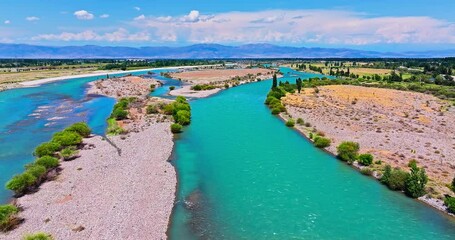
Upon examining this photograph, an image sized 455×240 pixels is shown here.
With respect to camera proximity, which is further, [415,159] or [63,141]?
[63,141]

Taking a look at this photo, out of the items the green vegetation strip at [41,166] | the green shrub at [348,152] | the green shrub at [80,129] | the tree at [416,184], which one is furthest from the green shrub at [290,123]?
the green vegetation strip at [41,166]

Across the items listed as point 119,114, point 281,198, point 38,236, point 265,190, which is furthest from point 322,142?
point 119,114

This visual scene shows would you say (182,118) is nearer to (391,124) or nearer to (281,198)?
(281,198)

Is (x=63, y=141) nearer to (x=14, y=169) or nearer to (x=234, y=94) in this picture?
(x=14, y=169)


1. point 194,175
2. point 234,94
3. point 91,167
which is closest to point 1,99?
point 234,94

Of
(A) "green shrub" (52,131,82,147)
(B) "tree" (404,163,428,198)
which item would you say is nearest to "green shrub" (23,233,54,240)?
(A) "green shrub" (52,131,82,147)

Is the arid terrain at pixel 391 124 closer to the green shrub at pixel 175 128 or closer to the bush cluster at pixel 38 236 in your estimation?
the green shrub at pixel 175 128

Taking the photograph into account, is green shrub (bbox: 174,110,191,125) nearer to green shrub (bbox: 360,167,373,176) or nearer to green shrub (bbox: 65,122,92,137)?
green shrub (bbox: 65,122,92,137)
